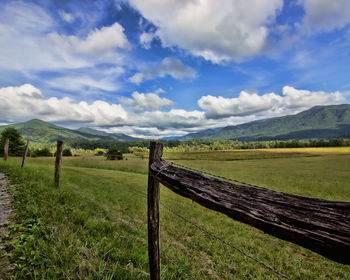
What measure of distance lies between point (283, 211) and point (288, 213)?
4cm

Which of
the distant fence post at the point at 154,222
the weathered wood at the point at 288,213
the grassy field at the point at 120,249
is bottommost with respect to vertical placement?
the grassy field at the point at 120,249

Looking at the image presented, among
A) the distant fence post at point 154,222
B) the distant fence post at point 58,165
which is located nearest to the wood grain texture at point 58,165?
the distant fence post at point 58,165

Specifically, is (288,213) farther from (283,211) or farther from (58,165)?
(58,165)

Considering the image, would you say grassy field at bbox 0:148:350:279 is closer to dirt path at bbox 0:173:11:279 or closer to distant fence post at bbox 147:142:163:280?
dirt path at bbox 0:173:11:279

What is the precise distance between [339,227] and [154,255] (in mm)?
2632

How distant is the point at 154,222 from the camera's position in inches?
122

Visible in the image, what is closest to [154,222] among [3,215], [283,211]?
[283,211]

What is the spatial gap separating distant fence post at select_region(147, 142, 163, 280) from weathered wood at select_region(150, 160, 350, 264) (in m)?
1.08

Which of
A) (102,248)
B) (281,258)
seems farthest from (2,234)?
(281,258)

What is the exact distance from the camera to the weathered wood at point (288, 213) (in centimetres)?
128

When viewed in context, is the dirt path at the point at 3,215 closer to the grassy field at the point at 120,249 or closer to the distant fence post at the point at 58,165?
the grassy field at the point at 120,249

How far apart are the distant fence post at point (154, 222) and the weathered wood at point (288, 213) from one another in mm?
1077

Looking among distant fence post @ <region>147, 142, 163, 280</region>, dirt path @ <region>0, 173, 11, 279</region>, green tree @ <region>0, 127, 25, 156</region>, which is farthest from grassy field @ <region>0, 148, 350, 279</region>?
green tree @ <region>0, 127, 25, 156</region>

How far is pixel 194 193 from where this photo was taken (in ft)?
7.14
